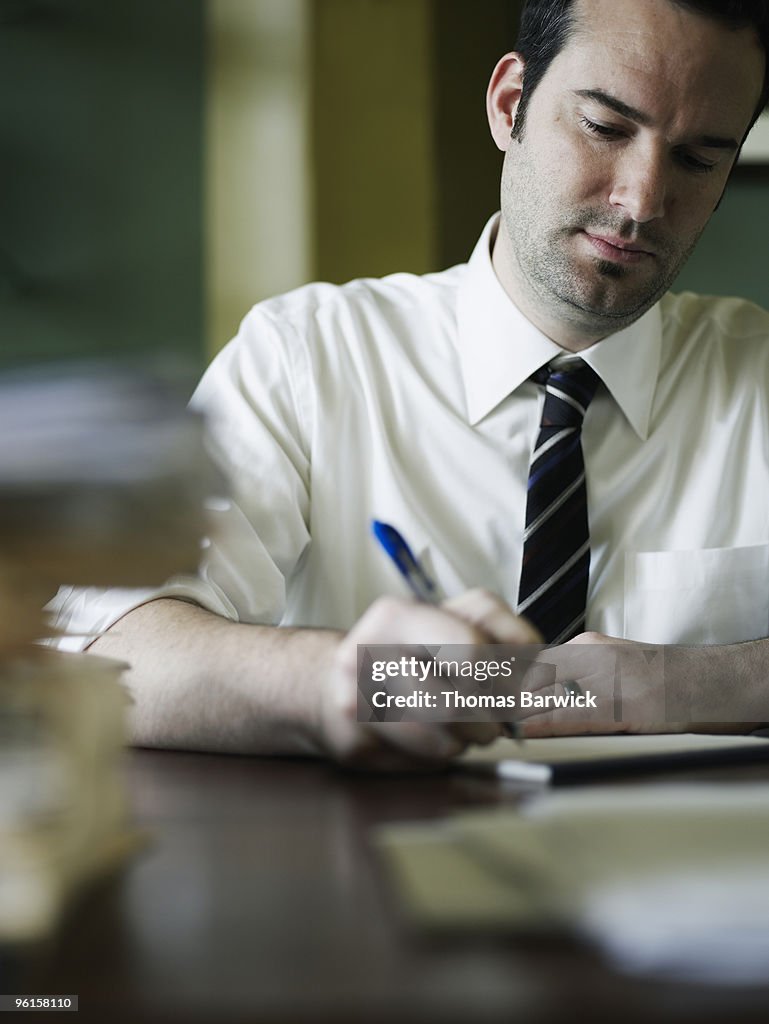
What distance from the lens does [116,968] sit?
11.2 inches

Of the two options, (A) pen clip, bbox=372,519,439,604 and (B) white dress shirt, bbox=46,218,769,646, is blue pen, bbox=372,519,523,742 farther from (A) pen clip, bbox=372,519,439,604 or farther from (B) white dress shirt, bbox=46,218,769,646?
(B) white dress shirt, bbox=46,218,769,646

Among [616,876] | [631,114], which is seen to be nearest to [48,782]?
[616,876]

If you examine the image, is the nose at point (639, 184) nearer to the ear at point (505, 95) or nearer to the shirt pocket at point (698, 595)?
the ear at point (505, 95)

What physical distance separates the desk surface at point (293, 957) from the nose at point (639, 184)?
0.79 metres

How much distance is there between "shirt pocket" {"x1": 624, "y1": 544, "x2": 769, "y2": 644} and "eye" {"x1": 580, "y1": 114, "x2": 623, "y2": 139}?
0.43m

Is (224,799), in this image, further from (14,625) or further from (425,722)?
(14,625)

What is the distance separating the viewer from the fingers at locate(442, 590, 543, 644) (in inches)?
20.6

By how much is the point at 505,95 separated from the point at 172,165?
1.47 metres

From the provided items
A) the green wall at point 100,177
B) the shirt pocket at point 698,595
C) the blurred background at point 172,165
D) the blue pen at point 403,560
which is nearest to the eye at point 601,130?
the shirt pocket at point 698,595

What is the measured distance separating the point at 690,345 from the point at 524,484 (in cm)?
31

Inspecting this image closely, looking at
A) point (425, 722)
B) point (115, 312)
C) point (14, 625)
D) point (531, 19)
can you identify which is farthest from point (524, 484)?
point (115, 312)

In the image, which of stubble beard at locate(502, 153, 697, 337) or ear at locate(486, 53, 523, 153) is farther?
ear at locate(486, 53, 523, 153)

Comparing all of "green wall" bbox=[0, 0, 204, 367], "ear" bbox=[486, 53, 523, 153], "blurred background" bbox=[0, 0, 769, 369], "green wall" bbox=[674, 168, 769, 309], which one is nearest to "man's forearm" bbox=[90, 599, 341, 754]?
"ear" bbox=[486, 53, 523, 153]

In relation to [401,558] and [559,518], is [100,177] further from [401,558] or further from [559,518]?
[401,558]
